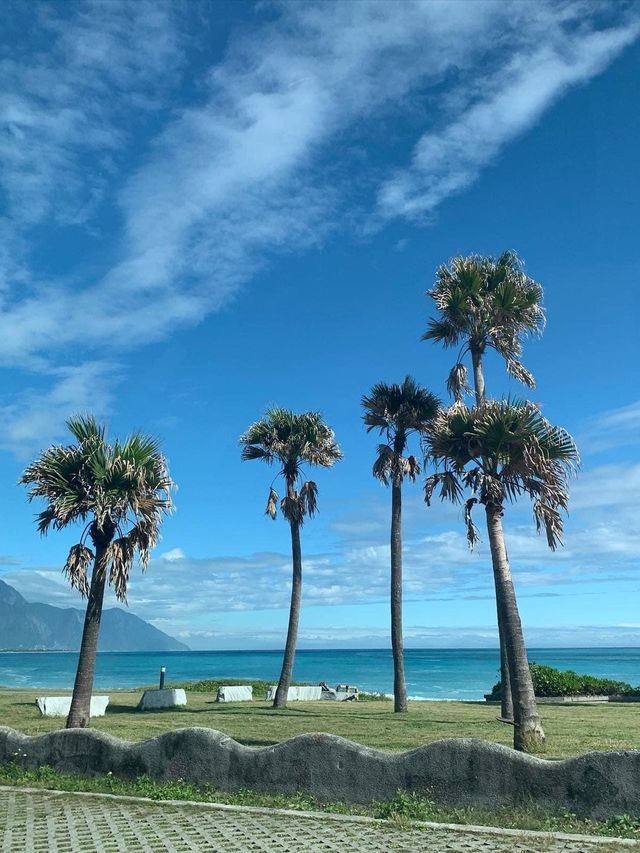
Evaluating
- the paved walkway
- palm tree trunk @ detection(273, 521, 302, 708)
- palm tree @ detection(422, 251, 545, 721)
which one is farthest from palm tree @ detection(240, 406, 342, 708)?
the paved walkway

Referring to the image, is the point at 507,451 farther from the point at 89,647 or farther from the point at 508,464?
the point at 89,647

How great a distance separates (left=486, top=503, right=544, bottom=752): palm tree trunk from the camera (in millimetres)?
14477

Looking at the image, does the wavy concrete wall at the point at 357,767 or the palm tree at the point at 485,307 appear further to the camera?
the palm tree at the point at 485,307

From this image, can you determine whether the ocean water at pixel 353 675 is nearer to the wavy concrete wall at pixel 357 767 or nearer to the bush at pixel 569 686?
the bush at pixel 569 686

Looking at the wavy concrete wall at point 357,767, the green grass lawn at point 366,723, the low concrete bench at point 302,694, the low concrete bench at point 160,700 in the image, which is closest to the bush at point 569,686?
the green grass lawn at point 366,723

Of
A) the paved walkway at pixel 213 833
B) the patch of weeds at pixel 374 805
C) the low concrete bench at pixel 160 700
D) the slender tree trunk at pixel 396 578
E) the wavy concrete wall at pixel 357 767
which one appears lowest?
the paved walkway at pixel 213 833

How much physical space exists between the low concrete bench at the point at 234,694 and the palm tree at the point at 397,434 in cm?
771

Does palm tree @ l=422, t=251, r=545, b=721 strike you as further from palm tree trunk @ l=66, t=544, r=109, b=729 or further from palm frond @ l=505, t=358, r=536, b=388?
palm tree trunk @ l=66, t=544, r=109, b=729

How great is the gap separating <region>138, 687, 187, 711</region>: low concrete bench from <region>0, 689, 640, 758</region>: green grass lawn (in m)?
0.41

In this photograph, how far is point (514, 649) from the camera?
15750 millimetres

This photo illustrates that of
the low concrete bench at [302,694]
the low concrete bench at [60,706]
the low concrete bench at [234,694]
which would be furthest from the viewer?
the low concrete bench at [302,694]

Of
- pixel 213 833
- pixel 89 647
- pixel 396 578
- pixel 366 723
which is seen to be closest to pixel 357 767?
pixel 213 833

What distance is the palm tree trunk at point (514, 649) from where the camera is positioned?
1448 cm

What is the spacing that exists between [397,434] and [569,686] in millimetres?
13315
